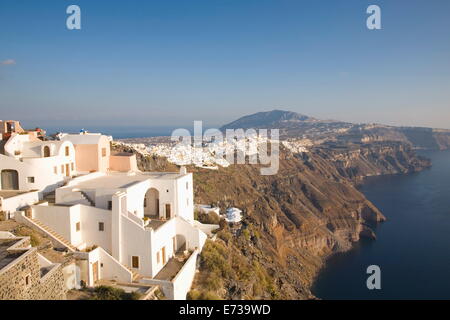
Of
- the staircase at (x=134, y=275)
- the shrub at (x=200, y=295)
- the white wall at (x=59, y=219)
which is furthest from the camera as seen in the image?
the white wall at (x=59, y=219)

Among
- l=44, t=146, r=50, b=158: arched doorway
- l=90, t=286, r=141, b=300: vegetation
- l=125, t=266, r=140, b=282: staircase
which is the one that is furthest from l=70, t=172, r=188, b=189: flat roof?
l=90, t=286, r=141, b=300: vegetation

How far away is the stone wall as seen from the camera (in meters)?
6.94

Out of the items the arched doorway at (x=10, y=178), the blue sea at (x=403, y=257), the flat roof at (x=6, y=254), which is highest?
the arched doorway at (x=10, y=178)

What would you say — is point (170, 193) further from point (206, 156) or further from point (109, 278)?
point (206, 156)

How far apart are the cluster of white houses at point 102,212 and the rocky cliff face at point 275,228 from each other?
5.11 feet

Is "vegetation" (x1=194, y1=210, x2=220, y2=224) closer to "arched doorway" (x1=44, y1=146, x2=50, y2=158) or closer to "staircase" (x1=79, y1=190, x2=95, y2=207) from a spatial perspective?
"staircase" (x1=79, y1=190, x2=95, y2=207)

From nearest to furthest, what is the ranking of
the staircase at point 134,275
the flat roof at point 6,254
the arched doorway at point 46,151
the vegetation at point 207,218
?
the flat roof at point 6,254
the staircase at point 134,275
the arched doorway at point 46,151
the vegetation at point 207,218

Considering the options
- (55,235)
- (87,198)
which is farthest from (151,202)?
(55,235)

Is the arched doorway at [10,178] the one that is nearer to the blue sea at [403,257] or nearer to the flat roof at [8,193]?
the flat roof at [8,193]

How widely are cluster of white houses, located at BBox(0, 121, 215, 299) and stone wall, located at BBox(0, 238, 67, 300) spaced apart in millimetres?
2910

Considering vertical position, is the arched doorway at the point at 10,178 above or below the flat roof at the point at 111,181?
above

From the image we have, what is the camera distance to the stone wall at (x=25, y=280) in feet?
22.8

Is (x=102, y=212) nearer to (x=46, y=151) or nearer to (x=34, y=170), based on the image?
(x=34, y=170)

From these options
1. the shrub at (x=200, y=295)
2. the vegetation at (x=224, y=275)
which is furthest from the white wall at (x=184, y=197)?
the shrub at (x=200, y=295)
